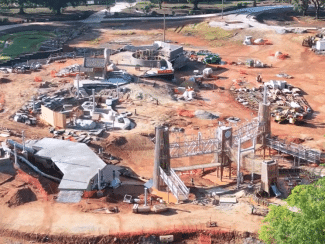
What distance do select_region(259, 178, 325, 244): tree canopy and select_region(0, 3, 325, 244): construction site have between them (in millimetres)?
7261

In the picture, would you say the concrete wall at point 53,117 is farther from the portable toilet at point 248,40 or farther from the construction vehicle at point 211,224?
the portable toilet at point 248,40

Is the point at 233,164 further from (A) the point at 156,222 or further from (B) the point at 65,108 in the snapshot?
(B) the point at 65,108

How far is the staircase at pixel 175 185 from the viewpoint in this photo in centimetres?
4260

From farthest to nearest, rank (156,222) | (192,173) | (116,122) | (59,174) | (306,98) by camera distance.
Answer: (306,98), (116,122), (192,173), (59,174), (156,222)

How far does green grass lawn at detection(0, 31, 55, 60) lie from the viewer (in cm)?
9749

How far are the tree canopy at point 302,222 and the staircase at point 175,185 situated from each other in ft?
42.1

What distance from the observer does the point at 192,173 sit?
5100 cm

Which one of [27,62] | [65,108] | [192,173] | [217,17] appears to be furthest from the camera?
[217,17]

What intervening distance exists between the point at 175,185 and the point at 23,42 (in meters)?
71.9

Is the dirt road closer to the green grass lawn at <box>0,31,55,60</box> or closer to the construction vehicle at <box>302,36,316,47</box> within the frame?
the green grass lawn at <box>0,31,55,60</box>

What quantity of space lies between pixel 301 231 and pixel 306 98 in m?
49.2

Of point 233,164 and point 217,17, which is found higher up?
point 217,17

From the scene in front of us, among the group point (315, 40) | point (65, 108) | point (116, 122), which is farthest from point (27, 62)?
point (315, 40)

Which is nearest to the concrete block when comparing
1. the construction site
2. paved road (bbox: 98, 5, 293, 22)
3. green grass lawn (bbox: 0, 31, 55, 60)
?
the construction site
